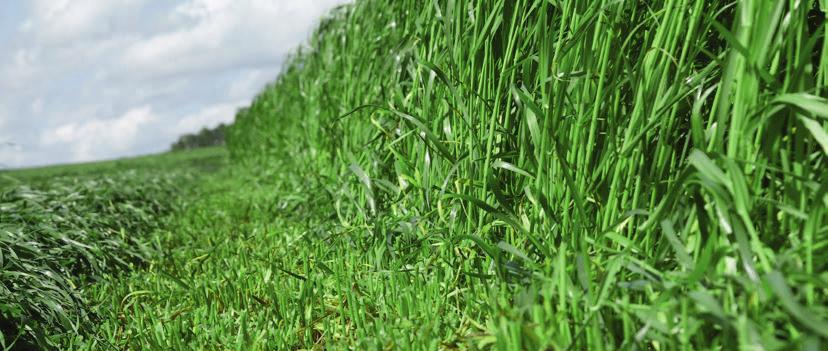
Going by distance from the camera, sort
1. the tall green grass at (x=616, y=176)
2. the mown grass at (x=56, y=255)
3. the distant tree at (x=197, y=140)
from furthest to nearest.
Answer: the distant tree at (x=197, y=140) < the mown grass at (x=56, y=255) < the tall green grass at (x=616, y=176)

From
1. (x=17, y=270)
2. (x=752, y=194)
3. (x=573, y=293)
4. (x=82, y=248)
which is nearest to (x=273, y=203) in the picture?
(x=82, y=248)

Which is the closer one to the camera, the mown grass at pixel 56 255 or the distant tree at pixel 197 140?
the mown grass at pixel 56 255

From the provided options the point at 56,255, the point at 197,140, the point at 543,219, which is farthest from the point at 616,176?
the point at 197,140

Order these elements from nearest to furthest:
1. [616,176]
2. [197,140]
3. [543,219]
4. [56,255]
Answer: [616,176], [543,219], [56,255], [197,140]

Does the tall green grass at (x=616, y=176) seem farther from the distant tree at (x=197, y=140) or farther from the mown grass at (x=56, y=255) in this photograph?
the distant tree at (x=197, y=140)

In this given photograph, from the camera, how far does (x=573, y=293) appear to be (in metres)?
1.02

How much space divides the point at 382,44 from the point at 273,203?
1418 mm

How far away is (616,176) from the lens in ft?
3.84

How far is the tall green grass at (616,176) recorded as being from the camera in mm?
867

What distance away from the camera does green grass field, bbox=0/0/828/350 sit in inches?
34.8

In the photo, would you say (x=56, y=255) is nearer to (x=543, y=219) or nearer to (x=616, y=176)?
(x=543, y=219)

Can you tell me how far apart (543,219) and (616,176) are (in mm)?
262

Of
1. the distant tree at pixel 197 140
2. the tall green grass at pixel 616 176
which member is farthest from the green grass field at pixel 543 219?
the distant tree at pixel 197 140

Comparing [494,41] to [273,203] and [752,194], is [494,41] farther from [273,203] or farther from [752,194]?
[273,203]
